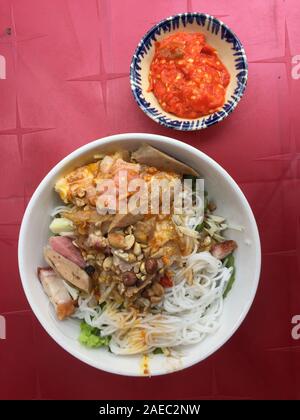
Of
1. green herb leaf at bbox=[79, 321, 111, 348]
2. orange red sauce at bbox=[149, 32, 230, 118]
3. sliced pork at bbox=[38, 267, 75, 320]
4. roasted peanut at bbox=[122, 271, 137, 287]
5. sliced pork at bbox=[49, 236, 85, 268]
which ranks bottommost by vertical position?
green herb leaf at bbox=[79, 321, 111, 348]

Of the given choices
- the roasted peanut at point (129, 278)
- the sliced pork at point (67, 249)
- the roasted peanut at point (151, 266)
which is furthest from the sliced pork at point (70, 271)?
the roasted peanut at point (151, 266)

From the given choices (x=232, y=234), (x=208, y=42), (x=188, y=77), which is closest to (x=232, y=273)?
(x=232, y=234)

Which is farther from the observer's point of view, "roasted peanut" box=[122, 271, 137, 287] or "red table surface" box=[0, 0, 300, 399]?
"red table surface" box=[0, 0, 300, 399]

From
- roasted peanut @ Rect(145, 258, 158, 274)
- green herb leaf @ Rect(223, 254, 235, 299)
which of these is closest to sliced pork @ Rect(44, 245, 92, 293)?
roasted peanut @ Rect(145, 258, 158, 274)

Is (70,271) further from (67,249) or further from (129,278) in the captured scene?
(129,278)

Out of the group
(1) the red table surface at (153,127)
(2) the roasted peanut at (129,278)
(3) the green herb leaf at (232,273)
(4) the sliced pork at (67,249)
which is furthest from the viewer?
(1) the red table surface at (153,127)

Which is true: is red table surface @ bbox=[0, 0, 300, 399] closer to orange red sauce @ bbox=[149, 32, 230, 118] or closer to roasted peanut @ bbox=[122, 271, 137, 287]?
orange red sauce @ bbox=[149, 32, 230, 118]

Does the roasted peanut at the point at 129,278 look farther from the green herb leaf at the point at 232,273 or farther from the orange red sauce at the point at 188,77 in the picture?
the orange red sauce at the point at 188,77

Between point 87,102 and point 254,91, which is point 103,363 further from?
point 254,91
